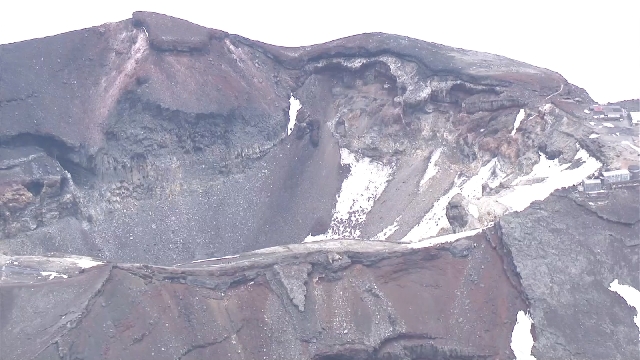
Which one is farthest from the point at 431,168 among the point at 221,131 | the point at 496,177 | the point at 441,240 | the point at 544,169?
the point at 221,131

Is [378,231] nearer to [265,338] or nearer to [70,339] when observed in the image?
[265,338]

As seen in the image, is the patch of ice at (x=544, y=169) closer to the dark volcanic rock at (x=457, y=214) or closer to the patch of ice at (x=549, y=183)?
the patch of ice at (x=549, y=183)


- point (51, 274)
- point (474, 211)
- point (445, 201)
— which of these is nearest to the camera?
point (51, 274)

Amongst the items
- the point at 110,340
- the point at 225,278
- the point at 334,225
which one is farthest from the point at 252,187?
the point at 110,340

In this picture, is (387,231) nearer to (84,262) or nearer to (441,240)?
(441,240)

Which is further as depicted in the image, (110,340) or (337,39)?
(337,39)

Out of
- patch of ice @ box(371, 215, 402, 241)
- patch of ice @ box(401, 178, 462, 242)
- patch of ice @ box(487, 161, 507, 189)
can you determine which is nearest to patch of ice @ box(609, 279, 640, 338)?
patch of ice @ box(401, 178, 462, 242)
